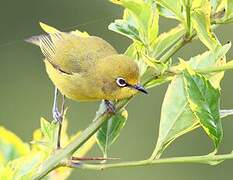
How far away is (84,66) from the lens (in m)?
1.75

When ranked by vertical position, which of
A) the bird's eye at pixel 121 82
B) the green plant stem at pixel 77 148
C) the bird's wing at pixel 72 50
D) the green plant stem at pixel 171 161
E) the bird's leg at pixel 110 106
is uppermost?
the bird's wing at pixel 72 50

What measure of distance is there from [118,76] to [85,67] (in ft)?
0.41

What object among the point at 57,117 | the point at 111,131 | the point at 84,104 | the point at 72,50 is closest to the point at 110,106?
the point at 111,131

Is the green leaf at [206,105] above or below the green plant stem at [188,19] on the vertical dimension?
below

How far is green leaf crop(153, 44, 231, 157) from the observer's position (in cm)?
125

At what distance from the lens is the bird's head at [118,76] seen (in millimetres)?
1484

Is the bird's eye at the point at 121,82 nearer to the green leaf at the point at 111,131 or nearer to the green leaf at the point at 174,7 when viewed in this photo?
the green leaf at the point at 111,131

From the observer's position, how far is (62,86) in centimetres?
169

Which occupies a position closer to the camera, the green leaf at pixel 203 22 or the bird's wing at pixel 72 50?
the green leaf at pixel 203 22

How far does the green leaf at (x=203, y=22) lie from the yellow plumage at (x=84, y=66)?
35 cm

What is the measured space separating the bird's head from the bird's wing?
24mm

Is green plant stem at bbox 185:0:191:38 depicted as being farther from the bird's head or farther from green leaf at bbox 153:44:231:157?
the bird's head

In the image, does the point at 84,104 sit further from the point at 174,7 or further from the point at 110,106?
the point at 174,7

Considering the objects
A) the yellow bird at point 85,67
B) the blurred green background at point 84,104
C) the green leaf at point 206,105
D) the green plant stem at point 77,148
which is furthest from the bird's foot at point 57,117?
the blurred green background at point 84,104
